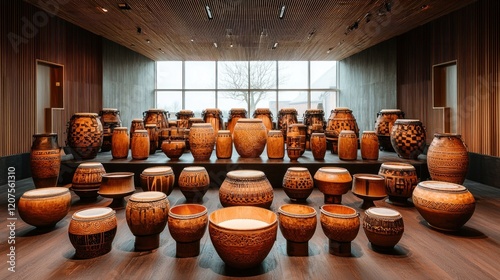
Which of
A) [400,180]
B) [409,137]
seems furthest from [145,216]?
[409,137]

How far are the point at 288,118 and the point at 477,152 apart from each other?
9.83ft

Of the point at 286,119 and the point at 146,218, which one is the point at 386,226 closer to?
the point at 146,218

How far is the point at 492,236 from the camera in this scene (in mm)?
2117

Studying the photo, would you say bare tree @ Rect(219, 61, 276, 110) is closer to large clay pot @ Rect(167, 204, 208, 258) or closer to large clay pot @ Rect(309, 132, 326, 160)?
large clay pot @ Rect(309, 132, 326, 160)

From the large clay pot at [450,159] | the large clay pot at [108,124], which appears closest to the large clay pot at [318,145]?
the large clay pot at [450,159]

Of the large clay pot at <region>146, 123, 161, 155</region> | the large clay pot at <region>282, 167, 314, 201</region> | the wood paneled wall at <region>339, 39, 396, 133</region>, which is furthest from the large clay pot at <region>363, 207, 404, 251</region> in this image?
the wood paneled wall at <region>339, 39, 396, 133</region>

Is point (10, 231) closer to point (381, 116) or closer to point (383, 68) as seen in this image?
point (381, 116)

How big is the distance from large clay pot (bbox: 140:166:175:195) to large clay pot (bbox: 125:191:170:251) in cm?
71

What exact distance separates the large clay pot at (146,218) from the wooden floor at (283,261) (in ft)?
0.22

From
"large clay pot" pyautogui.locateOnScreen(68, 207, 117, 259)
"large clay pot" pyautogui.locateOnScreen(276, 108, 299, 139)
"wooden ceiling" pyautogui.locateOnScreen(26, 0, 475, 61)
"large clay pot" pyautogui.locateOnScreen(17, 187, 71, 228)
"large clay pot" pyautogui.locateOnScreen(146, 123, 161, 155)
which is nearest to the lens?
"large clay pot" pyautogui.locateOnScreen(68, 207, 117, 259)

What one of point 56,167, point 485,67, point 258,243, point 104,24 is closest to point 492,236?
point 258,243

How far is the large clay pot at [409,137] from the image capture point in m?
3.79

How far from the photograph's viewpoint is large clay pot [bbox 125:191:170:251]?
179 cm

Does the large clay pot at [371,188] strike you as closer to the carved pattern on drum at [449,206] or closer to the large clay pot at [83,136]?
the carved pattern on drum at [449,206]
